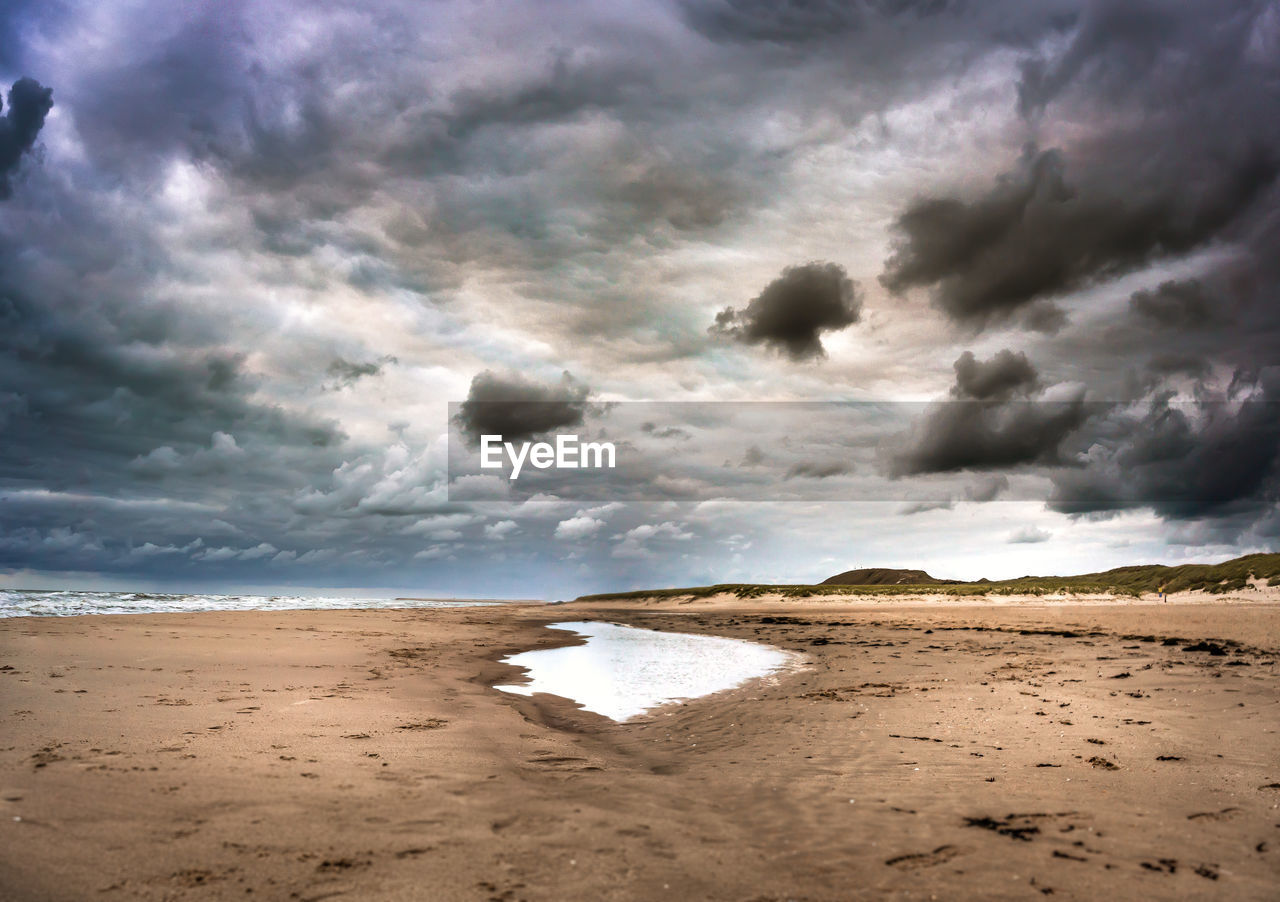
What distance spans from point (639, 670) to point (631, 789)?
13.3m

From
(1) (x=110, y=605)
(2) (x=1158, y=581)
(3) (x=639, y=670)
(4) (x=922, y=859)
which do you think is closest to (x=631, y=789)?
(4) (x=922, y=859)

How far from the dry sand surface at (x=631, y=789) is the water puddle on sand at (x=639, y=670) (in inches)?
46.3

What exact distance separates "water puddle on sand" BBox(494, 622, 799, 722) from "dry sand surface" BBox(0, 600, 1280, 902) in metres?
1.18

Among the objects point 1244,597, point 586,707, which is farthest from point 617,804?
point 1244,597

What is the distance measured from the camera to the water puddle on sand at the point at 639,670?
1545 centimetres

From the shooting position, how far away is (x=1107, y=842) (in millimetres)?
5918

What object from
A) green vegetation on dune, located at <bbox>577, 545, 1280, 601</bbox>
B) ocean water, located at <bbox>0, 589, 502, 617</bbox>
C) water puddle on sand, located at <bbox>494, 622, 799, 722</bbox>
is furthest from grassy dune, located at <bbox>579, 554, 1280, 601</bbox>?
ocean water, located at <bbox>0, 589, 502, 617</bbox>

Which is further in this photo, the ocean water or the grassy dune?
the grassy dune

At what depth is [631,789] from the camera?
300 inches

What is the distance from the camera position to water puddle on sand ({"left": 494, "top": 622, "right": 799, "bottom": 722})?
15.5 metres

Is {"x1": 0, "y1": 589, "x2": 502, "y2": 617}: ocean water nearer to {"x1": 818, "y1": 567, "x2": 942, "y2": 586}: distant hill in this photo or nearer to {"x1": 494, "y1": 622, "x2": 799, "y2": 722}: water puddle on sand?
{"x1": 494, "y1": 622, "x2": 799, "y2": 722}: water puddle on sand

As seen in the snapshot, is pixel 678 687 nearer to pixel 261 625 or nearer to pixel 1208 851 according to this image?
pixel 1208 851

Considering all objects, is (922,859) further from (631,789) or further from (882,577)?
(882,577)

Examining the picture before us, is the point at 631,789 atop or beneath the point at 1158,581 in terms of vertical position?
atop
